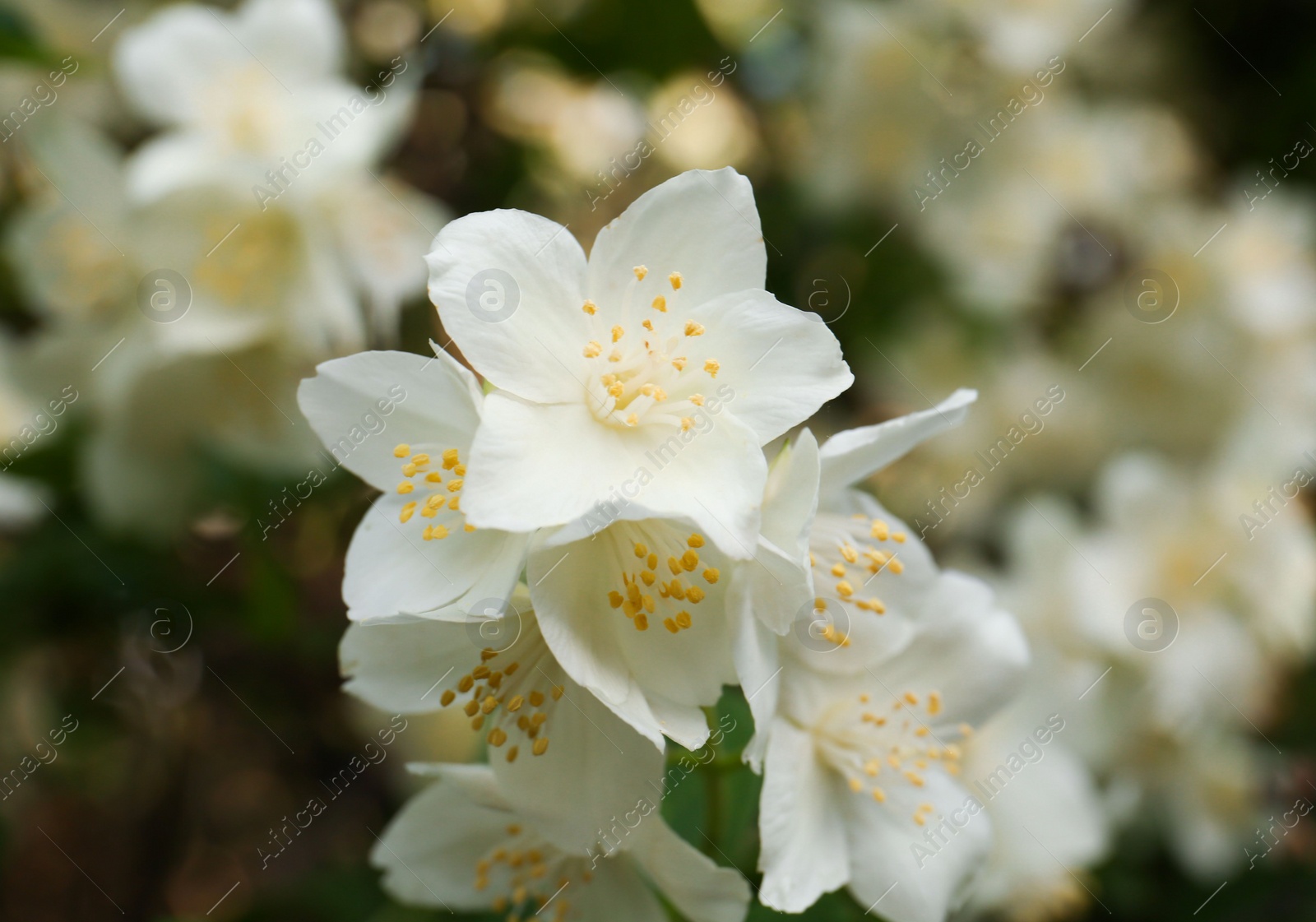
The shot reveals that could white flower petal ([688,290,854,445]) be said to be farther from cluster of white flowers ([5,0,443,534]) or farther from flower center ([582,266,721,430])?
cluster of white flowers ([5,0,443,534])

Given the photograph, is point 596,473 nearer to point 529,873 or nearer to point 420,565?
point 420,565

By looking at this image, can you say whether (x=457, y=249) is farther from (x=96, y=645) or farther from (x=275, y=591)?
(x=96, y=645)

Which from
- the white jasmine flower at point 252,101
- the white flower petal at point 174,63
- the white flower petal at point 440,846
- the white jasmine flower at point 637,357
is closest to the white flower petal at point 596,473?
the white jasmine flower at point 637,357

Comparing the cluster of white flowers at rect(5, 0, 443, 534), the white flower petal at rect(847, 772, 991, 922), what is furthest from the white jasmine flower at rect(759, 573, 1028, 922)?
the cluster of white flowers at rect(5, 0, 443, 534)

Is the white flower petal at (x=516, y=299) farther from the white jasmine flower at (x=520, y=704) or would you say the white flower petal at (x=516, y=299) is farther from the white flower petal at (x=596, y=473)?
the white jasmine flower at (x=520, y=704)

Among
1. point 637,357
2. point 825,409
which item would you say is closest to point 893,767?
point 637,357
